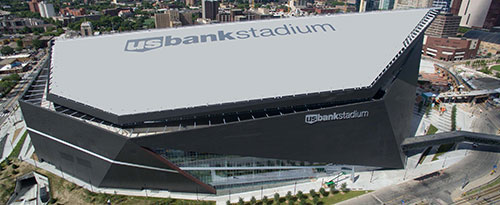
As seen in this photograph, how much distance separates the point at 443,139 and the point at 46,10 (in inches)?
8212

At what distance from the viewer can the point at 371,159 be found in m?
41.8

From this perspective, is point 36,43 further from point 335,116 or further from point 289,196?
point 335,116

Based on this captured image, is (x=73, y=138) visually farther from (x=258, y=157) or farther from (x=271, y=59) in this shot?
(x=271, y=59)

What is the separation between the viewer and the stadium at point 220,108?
114ft

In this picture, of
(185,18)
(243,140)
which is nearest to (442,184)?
(243,140)

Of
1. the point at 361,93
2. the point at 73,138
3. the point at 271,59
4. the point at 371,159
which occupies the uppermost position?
the point at 271,59

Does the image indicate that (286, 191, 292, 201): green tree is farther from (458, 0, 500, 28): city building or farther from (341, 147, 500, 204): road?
(458, 0, 500, 28): city building

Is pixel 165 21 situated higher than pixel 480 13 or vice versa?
pixel 480 13

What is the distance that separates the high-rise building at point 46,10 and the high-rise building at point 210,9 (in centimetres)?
9378

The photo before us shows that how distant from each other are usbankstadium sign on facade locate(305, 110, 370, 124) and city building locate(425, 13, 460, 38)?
10888 cm

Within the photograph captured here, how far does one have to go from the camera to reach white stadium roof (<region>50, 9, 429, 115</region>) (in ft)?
117

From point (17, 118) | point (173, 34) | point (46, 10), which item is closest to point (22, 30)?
point (46, 10)

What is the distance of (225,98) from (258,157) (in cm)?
884

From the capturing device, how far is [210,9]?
543 ft
